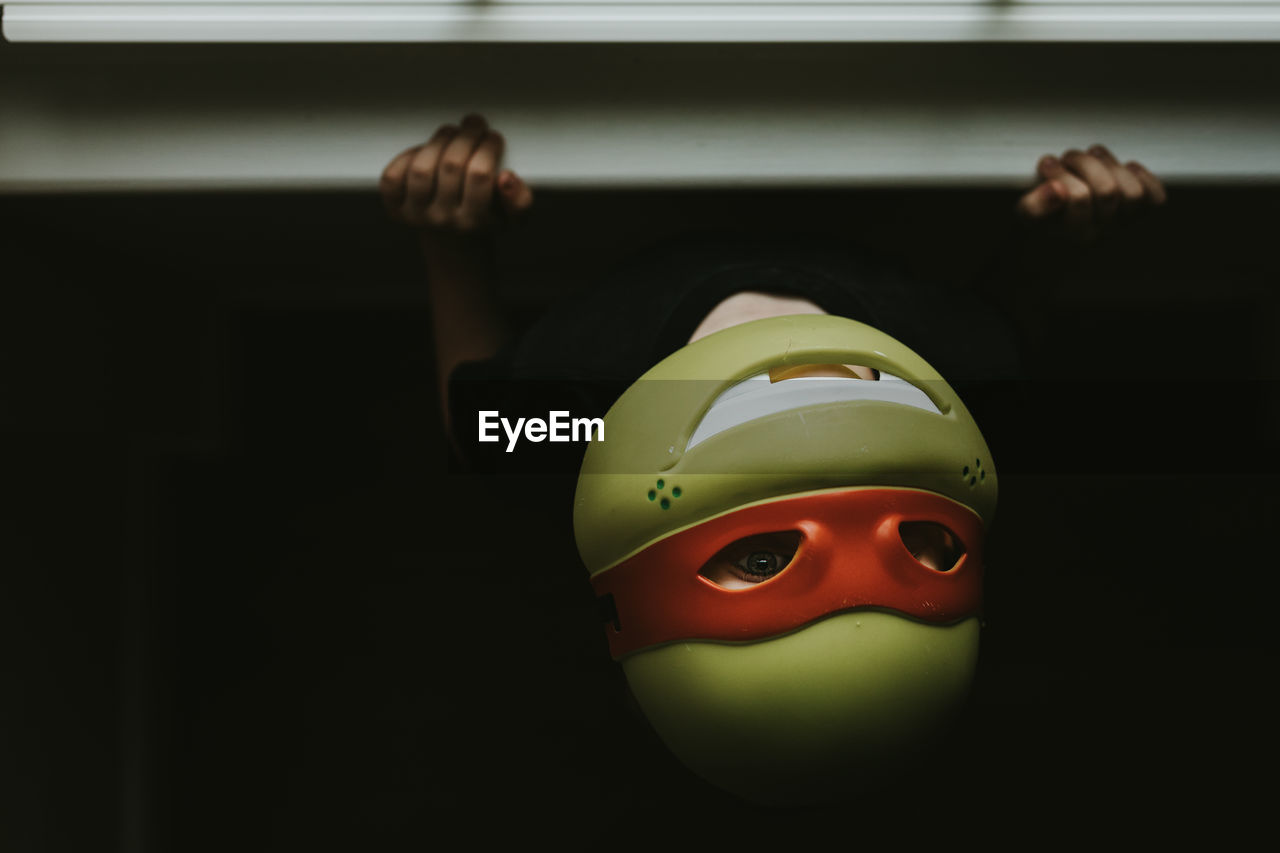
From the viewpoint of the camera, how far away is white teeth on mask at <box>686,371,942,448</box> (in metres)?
0.49

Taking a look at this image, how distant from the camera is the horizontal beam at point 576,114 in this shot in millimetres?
631

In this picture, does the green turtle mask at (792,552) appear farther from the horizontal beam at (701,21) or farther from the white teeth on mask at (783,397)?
the horizontal beam at (701,21)

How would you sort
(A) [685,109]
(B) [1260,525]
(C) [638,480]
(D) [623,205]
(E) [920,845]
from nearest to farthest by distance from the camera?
(C) [638,480] → (A) [685,109] → (D) [623,205] → (E) [920,845] → (B) [1260,525]

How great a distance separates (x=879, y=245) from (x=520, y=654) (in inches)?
24.2

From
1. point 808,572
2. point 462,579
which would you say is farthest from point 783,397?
point 462,579

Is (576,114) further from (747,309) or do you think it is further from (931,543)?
(931,543)

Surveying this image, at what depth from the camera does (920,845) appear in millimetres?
923

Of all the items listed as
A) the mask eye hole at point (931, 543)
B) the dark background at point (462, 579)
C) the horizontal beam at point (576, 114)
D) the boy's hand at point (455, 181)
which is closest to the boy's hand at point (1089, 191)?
the horizontal beam at point (576, 114)

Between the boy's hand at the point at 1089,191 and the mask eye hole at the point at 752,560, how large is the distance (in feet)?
1.16

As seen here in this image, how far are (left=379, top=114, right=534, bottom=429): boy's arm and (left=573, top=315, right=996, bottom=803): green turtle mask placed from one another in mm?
213

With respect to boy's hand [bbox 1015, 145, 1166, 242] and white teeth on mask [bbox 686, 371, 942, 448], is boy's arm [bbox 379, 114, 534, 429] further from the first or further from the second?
boy's hand [bbox 1015, 145, 1166, 242]

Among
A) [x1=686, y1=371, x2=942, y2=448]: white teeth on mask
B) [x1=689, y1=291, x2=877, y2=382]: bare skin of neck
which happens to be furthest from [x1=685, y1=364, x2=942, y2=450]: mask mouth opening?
[x1=689, y1=291, x2=877, y2=382]: bare skin of neck

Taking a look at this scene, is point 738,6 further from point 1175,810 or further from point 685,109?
point 1175,810

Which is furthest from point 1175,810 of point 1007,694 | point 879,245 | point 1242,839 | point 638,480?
point 638,480
